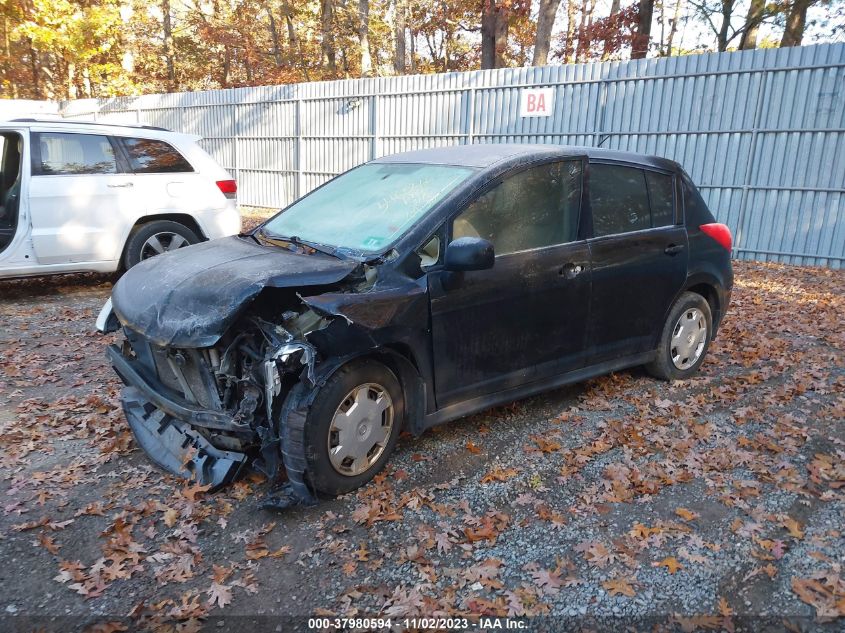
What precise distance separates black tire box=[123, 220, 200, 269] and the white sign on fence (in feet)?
23.8

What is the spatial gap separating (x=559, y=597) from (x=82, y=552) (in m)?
2.17

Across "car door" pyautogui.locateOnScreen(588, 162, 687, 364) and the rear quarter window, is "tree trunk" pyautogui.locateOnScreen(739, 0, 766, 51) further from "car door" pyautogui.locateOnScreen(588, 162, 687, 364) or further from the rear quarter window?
"car door" pyautogui.locateOnScreen(588, 162, 687, 364)

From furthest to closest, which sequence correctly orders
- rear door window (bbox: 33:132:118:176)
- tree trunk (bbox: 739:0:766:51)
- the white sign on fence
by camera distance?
tree trunk (bbox: 739:0:766:51) < the white sign on fence < rear door window (bbox: 33:132:118:176)

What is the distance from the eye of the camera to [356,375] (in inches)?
127

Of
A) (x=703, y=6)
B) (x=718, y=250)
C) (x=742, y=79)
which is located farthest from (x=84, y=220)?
(x=703, y=6)

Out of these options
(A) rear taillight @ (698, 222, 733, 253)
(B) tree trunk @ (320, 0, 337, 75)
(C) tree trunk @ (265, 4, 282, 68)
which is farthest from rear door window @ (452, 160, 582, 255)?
(C) tree trunk @ (265, 4, 282, 68)

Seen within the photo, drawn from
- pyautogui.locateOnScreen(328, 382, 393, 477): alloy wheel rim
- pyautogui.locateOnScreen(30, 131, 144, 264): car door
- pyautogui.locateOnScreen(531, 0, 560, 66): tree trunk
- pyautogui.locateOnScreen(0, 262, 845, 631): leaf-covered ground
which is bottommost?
pyautogui.locateOnScreen(0, 262, 845, 631): leaf-covered ground

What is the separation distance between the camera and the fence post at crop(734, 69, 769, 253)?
10086 millimetres

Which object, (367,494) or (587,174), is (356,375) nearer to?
(367,494)

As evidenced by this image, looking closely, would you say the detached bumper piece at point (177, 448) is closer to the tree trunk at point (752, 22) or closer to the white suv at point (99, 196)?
the white suv at point (99, 196)

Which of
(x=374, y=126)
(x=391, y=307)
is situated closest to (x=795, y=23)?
(x=374, y=126)

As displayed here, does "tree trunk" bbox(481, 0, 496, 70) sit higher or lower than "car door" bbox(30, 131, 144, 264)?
higher

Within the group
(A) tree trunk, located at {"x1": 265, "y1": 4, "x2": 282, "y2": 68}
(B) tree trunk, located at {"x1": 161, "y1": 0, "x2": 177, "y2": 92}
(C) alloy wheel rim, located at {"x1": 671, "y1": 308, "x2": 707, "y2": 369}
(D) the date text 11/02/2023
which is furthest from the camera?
(A) tree trunk, located at {"x1": 265, "y1": 4, "x2": 282, "y2": 68}

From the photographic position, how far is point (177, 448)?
3.49m
